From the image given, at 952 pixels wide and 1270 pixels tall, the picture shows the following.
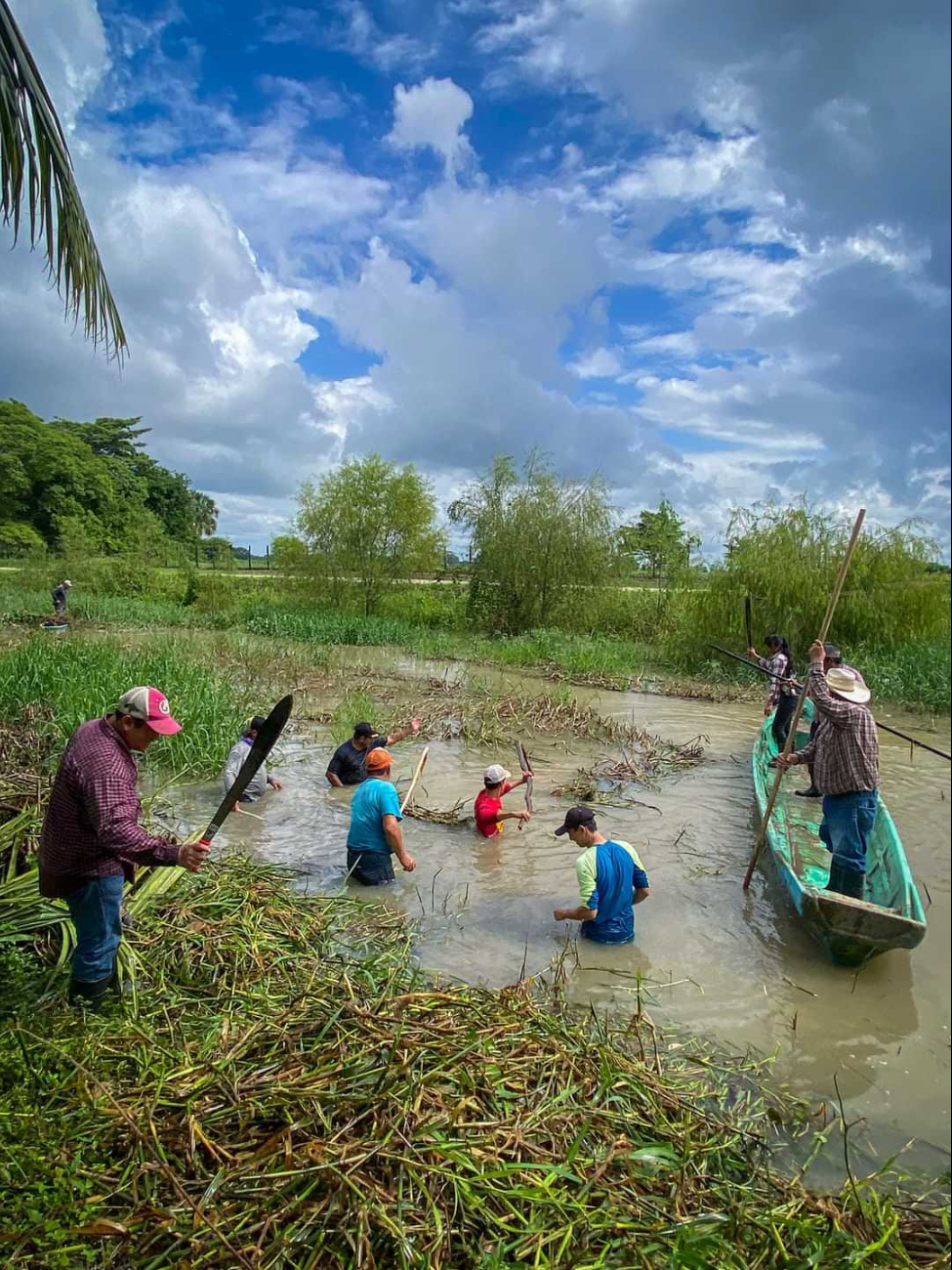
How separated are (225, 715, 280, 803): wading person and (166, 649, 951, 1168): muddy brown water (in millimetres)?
153

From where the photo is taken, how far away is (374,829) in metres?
5.14

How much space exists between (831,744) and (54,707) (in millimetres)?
6667

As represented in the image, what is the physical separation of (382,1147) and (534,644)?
15.6 metres

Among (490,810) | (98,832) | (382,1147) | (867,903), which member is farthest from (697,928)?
(98,832)

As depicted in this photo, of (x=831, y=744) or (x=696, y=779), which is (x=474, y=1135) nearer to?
(x=831, y=744)

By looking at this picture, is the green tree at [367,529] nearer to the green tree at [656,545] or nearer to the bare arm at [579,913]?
the green tree at [656,545]

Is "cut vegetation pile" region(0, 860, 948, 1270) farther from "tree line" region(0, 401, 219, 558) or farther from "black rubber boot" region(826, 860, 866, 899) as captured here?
"tree line" region(0, 401, 219, 558)

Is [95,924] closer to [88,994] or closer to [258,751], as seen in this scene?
[88,994]

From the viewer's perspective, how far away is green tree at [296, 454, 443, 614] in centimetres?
2331

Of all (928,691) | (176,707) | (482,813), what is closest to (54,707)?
(176,707)

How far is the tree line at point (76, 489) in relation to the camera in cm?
1942

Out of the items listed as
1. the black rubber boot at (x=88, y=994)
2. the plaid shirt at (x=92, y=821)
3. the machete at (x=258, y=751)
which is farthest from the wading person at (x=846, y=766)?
the black rubber boot at (x=88, y=994)

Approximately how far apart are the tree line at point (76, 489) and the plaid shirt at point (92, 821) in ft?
60.3

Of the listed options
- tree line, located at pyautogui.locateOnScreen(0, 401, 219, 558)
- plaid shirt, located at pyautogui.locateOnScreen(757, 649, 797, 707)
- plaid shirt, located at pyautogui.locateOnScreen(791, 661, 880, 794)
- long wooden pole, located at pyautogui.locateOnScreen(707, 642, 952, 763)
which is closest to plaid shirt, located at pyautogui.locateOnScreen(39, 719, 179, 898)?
long wooden pole, located at pyautogui.locateOnScreen(707, 642, 952, 763)
